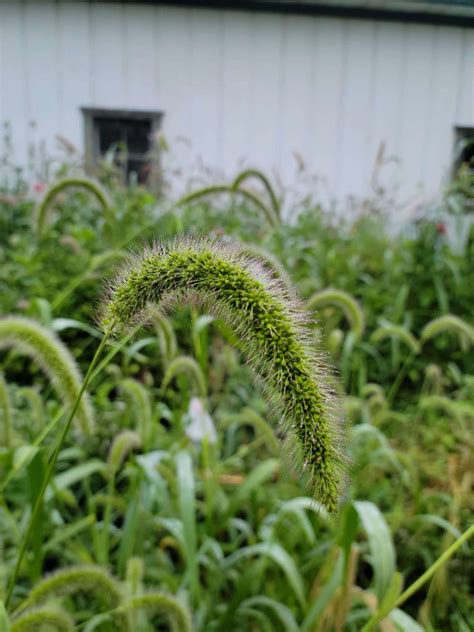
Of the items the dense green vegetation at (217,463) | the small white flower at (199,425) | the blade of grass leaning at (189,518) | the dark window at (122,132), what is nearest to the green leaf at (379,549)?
the dense green vegetation at (217,463)

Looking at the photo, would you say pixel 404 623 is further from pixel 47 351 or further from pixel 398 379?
pixel 398 379

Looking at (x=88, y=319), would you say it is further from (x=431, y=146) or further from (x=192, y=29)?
(x=431, y=146)

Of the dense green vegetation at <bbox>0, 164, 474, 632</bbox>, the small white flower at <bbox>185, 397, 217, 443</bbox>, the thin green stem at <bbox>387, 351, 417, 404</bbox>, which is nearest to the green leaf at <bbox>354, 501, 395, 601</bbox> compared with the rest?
the dense green vegetation at <bbox>0, 164, 474, 632</bbox>

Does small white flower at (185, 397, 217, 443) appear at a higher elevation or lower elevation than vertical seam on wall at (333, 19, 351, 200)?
lower

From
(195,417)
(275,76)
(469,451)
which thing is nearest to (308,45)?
(275,76)

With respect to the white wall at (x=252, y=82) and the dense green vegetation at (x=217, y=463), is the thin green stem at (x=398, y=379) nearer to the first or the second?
the dense green vegetation at (x=217, y=463)

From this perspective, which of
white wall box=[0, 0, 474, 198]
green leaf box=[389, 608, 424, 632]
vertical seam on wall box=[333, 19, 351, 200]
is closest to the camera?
green leaf box=[389, 608, 424, 632]

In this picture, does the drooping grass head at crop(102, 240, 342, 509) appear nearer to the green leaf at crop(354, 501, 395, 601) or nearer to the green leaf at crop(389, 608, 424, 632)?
the green leaf at crop(354, 501, 395, 601)
